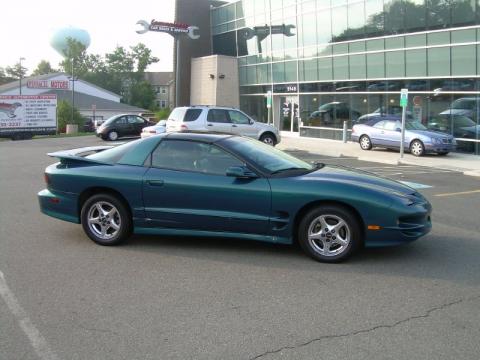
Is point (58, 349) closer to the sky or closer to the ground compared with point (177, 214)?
closer to the ground

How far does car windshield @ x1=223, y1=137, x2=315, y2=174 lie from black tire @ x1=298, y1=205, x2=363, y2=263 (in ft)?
2.38

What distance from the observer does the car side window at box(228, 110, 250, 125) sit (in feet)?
67.5

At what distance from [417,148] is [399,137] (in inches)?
40.8

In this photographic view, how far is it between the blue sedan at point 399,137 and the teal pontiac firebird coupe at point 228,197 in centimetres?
1415

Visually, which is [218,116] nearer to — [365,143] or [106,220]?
[365,143]

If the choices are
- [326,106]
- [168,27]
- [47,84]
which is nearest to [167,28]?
[168,27]

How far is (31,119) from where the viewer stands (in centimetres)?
3491

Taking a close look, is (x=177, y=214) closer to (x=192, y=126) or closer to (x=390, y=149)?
(x=192, y=126)

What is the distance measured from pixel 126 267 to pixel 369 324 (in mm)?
2644

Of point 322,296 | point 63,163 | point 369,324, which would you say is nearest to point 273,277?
point 322,296

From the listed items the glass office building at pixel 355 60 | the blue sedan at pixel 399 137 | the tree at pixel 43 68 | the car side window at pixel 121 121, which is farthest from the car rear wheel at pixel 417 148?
the tree at pixel 43 68

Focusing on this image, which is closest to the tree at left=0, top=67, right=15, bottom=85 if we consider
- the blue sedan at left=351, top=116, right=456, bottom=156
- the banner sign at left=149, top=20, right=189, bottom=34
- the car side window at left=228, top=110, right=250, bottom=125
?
the banner sign at left=149, top=20, right=189, bottom=34

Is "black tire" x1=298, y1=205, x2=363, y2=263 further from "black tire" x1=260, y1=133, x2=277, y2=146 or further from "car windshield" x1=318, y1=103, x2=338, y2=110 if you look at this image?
"car windshield" x1=318, y1=103, x2=338, y2=110

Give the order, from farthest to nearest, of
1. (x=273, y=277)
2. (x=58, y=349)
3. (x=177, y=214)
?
(x=177, y=214), (x=273, y=277), (x=58, y=349)
